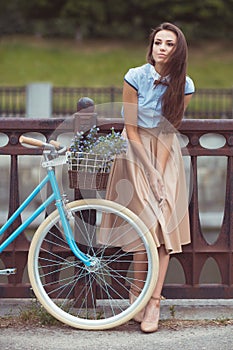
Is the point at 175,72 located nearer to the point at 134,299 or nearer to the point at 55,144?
the point at 55,144

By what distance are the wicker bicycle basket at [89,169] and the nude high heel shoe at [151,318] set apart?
76 cm

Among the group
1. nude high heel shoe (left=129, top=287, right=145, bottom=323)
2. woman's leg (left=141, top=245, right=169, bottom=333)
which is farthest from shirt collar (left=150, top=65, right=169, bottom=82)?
nude high heel shoe (left=129, top=287, right=145, bottom=323)

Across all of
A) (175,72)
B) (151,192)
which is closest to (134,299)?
(151,192)

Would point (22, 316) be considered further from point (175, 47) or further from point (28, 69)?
point (28, 69)

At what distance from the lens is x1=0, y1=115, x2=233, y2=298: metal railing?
5.07 meters

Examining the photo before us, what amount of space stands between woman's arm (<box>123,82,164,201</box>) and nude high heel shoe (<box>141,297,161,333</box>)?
0.62 metres

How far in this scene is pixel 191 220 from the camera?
5250 mm

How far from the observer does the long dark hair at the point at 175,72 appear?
4.62m

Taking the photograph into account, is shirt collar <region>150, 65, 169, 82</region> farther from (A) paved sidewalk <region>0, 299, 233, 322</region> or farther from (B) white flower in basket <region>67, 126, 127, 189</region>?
(A) paved sidewalk <region>0, 299, 233, 322</region>

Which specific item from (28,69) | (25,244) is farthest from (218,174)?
(28,69)

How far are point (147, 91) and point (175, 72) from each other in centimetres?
19

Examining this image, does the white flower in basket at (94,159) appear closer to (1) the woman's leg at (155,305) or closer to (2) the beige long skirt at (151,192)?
(2) the beige long skirt at (151,192)

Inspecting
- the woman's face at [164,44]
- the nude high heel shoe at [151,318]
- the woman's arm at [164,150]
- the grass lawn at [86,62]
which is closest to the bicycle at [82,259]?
the nude high heel shoe at [151,318]

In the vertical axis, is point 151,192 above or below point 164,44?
below
